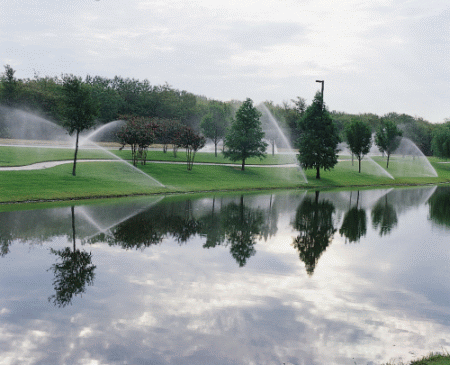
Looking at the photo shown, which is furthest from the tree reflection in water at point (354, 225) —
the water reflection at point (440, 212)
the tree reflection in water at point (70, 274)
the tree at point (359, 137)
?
the tree at point (359, 137)

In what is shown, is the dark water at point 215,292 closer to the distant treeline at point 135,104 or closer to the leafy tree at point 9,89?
the distant treeline at point 135,104

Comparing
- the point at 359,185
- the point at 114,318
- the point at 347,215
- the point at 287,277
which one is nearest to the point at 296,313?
the point at 287,277

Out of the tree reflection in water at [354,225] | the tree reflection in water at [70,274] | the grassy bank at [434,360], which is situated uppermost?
the tree reflection in water at [354,225]

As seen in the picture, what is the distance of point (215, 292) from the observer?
10.4m

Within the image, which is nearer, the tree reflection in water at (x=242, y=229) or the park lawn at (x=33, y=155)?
the tree reflection in water at (x=242, y=229)

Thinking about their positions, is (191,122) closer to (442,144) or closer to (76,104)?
(442,144)

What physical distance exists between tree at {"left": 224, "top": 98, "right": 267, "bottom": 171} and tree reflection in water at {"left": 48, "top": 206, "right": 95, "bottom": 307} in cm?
3930

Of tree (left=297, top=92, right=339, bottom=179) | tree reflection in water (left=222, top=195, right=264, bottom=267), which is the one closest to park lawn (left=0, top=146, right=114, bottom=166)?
tree reflection in water (left=222, top=195, right=264, bottom=267)

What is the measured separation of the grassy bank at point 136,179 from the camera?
2822cm

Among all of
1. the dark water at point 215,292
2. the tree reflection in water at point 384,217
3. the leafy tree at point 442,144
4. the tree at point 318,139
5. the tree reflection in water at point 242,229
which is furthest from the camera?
the leafy tree at point 442,144

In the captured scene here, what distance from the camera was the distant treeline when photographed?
243ft

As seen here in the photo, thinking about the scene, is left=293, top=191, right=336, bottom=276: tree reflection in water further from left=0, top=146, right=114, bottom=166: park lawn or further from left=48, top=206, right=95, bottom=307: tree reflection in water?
left=0, top=146, right=114, bottom=166: park lawn

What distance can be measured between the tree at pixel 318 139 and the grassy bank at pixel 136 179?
1917 mm

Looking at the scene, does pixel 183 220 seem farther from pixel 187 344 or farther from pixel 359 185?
pixel 359 185
